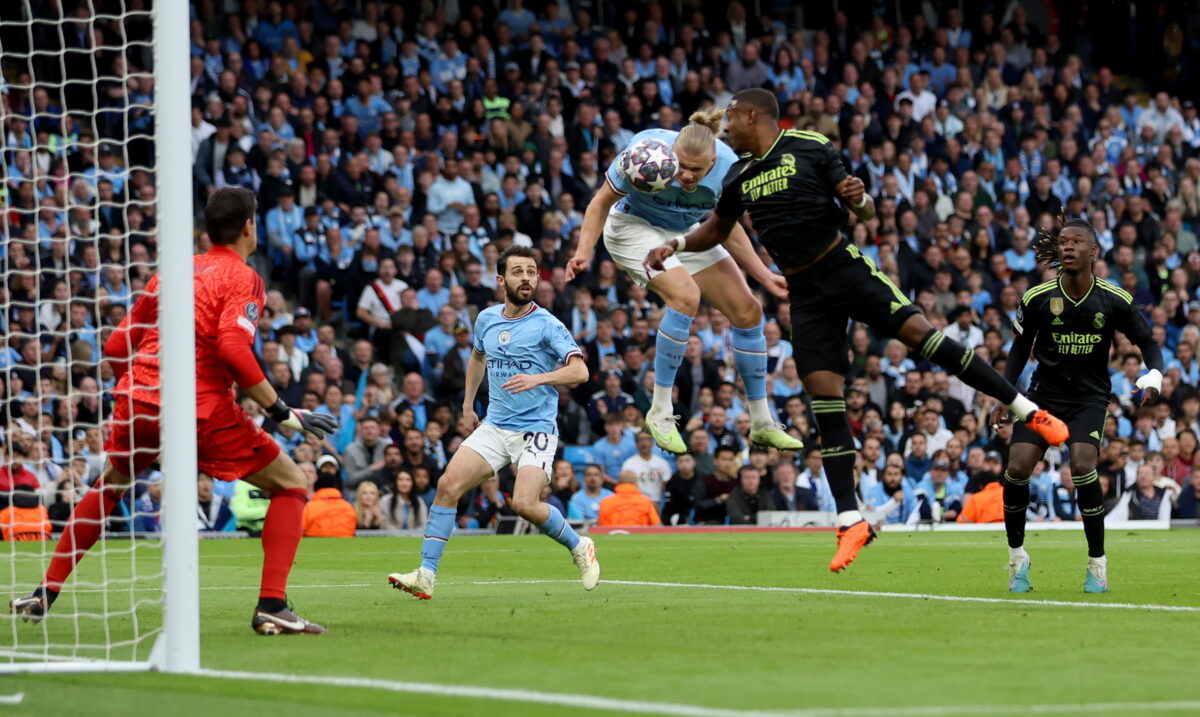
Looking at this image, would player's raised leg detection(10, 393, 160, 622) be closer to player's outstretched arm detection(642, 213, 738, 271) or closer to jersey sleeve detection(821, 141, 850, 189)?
player's outstretched arm detection(642, 213, 738, 271)

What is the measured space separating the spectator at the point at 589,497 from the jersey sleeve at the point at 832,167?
11.9 meters

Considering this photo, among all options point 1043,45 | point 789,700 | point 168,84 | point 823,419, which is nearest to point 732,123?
point 823,419

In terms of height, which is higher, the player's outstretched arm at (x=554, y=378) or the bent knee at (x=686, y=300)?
the bent knee at (x=686, y=300)

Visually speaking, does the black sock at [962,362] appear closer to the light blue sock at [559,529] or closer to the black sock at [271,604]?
the light blue sock at [559,529]

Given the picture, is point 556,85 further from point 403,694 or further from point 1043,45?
point 403,694

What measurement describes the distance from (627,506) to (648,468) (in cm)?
72

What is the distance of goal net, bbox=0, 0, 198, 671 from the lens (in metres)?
7.91

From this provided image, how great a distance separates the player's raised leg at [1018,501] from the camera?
12266 mm

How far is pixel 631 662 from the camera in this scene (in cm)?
777

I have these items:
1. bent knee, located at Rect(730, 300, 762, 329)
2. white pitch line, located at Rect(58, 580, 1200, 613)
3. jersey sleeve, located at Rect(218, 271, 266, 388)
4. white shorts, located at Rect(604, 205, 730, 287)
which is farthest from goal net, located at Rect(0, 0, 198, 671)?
bent knee, located at Rect(730, 300, 762, 329)

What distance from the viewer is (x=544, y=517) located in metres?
12.2

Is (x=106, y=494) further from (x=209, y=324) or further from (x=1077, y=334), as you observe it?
(x=1077, y=334)

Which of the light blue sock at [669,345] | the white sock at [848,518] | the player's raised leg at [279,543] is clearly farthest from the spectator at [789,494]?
the player's raised leg at [279,543]

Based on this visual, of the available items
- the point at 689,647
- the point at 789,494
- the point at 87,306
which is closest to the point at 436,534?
the point at 689,647
